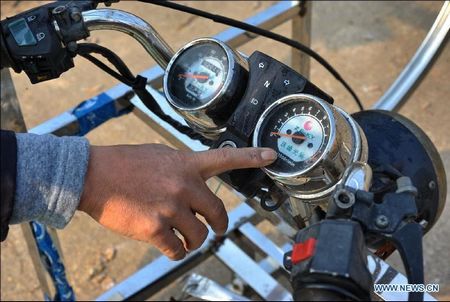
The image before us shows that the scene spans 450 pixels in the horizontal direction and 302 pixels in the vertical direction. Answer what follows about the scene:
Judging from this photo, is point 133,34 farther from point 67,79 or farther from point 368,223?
point 67,79

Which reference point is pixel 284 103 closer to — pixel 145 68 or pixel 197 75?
pixel 197 75

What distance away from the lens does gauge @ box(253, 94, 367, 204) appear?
692 mm

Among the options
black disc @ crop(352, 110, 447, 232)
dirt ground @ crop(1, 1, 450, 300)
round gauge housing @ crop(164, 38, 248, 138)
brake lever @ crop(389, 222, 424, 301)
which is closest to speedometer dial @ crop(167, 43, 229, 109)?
round gauge housing @ crop(164, 38, 248, 138)

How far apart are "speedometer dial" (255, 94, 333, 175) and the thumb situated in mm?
23

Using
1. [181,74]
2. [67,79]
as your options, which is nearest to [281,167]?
[181,74]

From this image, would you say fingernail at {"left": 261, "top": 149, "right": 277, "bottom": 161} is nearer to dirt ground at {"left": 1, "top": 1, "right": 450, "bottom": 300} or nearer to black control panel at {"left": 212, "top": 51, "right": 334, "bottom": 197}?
black control panel at {"left": 212, "top": 51, "right": 334, "bottom": 197}

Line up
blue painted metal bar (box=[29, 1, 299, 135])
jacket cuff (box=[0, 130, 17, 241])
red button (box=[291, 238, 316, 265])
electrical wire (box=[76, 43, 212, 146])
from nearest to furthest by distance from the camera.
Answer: red button (box=[291, 238, 316, 265]) → jacket cuff (box=[0, 130, 17, 241]) → electrical wire (box=[76, 43, 212, 146]) → blue painted metal bar (box=[29, 1, 299, 135])

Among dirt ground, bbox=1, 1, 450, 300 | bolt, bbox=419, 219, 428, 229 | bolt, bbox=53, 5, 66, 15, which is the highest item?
bolt, bbox=53, 5, 66, 15

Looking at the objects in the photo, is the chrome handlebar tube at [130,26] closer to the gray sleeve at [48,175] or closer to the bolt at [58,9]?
the bolt at [58,9]

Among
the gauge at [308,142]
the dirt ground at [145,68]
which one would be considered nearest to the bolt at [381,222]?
the gauge at [308,142]

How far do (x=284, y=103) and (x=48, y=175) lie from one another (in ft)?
0.89

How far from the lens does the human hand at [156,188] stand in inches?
27.4

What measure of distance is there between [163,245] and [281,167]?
0.52 feet

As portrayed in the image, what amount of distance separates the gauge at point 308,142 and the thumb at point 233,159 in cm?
2
